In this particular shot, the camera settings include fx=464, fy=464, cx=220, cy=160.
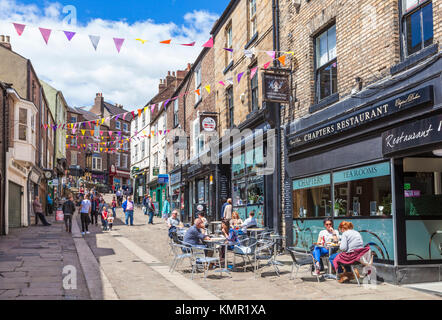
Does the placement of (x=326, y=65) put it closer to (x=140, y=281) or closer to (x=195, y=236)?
(x=195, y=236)

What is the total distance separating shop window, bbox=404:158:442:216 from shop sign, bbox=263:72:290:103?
4752 mm

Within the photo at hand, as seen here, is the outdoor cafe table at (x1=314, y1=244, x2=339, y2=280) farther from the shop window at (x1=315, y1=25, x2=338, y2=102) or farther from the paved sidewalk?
the paved sidewalk

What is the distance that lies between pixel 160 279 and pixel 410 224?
4961 mm

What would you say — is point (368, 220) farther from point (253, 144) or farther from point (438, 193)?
point (253, 144)

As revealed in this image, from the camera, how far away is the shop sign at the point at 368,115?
26.6 feet

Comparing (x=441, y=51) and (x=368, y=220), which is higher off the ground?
(x=441, y=51)

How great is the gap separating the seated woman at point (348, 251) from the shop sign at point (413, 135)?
1727 mm

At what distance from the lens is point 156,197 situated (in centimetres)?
3884

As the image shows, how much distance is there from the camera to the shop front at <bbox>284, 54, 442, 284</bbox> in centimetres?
823

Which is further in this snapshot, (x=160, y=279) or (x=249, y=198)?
(x=249, y=198)

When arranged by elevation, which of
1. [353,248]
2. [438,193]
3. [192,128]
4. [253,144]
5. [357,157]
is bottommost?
[353,248]

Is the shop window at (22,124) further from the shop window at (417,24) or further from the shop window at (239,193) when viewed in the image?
the shop window at (417,24)
